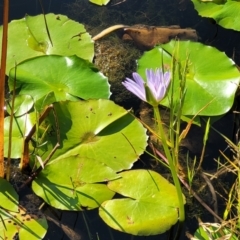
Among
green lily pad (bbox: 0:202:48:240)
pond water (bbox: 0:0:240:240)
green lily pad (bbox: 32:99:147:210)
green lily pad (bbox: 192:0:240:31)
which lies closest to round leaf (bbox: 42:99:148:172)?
green lily pad (bbox: 32:99:147:210)

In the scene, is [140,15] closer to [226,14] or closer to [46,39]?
[226,14]

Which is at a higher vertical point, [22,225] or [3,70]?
[3,70]

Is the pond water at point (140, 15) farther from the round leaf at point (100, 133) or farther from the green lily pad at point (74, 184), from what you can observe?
the green lily pad at point (74, 184)

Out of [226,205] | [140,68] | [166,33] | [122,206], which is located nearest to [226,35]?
[166,33]

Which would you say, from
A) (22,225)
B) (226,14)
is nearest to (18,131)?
(22,225)

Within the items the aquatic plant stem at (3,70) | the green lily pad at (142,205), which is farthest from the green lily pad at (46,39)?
the green lily pad at (142,205)

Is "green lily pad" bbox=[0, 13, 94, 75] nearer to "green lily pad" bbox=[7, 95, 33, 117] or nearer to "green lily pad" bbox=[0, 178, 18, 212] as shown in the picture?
"green lily pad" bbox=[7, 95, 33, 117]
